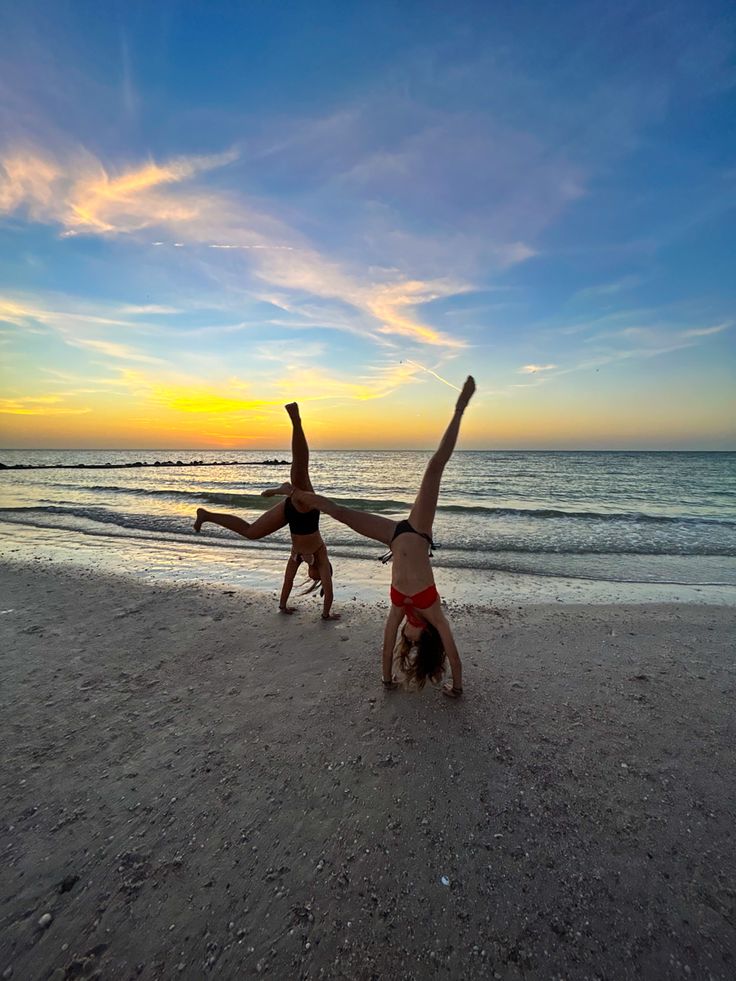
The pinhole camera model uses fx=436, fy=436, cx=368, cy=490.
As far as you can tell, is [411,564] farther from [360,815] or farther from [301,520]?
[301,520]

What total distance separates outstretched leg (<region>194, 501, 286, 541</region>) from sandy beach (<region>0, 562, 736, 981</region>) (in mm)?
1592

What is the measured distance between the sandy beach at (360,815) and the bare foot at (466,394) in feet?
10.6

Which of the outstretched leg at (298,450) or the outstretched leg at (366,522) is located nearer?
the outstretched leg at (366,522)

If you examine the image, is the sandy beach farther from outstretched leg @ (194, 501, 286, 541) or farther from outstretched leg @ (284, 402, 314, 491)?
outstretched leg @ (284, 402, 314, 491)

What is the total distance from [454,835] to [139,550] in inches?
445

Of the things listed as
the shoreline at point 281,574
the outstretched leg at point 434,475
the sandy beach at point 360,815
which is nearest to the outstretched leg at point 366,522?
the outstretched leg at point 434,475

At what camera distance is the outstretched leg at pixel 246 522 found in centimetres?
596

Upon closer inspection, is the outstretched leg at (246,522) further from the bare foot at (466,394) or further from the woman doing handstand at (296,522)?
the bare foot at (466,394)

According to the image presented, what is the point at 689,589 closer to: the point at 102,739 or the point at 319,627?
the point at 319,627

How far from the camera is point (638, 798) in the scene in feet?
10.7

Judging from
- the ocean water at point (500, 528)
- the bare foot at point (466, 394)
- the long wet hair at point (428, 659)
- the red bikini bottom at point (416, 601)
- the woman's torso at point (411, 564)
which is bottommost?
the ocean water at point (500, 528)

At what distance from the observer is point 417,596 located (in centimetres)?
450

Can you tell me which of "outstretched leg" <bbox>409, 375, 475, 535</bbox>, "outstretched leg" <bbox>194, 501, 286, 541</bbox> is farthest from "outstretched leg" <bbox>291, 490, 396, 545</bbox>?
"outstretched leg" <bbox>194, 501, 286, 541</bbox>

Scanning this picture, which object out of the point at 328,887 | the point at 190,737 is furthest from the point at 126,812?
the point at 328,887
